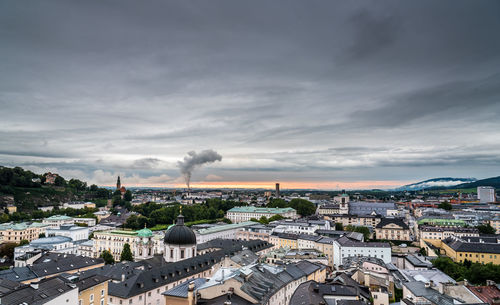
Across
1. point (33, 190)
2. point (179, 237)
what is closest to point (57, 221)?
point (33, 190)

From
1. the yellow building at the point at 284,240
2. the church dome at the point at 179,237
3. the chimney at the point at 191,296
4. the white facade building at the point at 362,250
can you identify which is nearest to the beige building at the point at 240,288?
the chimney at the point at 191,296

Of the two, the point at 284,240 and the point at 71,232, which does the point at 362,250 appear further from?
the point at 71,232

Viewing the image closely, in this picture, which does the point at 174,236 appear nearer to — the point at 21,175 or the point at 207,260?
the point at 207,260

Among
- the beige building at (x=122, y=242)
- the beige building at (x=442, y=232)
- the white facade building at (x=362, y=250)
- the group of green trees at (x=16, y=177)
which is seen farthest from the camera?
the group of green trees at (x=16, y=177)

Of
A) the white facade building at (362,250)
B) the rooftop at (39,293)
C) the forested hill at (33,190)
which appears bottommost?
the white facade building at (362,250)

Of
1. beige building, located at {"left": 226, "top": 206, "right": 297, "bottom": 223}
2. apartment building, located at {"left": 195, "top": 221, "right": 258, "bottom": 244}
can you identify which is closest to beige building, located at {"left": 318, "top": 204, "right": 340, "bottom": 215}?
beige building, located at {"left": 226, "top": 206, "right": 297, "bottom": 223}

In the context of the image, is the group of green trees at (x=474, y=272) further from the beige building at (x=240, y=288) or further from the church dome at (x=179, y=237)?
the church dome at (x=179, y=237)

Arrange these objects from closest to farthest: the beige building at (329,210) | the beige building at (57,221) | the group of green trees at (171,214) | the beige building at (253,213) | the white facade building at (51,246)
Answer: the white facade building at (51,246)
the beige building at (57,221)
the group of green trees at (171,214)
the beige building at (253,213)
the beige building at (329,210)
